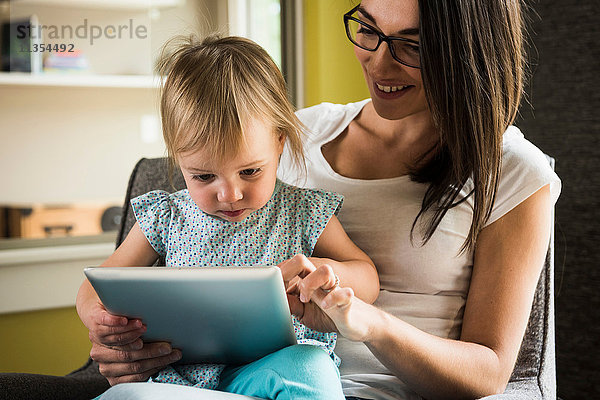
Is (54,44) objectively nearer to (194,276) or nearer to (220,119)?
(220,119)

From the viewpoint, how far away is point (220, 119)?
3.42 ft

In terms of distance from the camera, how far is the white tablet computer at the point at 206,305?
864 mm

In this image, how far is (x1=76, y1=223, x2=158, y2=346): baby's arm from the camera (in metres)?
0.98

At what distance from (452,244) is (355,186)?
0.72 feet

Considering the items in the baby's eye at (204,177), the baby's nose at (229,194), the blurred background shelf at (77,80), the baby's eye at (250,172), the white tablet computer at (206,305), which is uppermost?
the blurred background shelf at (77,80)

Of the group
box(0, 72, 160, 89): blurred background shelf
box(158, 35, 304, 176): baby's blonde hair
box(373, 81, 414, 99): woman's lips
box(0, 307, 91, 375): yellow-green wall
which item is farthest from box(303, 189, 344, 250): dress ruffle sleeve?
box(0, 307, 91, 375): yellow-green wall

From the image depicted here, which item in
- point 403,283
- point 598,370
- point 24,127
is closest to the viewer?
point 403,283

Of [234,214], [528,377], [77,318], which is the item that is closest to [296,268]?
[234,214]

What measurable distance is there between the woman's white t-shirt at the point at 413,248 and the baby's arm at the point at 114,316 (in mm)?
386

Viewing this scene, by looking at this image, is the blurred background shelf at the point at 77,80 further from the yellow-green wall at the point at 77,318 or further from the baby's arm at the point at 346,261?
the baby's arm at the point at 346,261

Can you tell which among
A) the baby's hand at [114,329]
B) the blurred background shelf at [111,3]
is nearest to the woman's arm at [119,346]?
the baby's hand at [114,329]

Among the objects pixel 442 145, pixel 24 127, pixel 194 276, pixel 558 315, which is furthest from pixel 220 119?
pixel 24 127

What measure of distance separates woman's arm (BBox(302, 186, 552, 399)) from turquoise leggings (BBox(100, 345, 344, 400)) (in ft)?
0.26

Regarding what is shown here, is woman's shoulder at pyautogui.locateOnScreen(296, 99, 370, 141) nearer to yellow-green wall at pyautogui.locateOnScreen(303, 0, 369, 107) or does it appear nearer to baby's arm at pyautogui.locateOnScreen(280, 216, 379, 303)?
baby's arm at pyautogui.locateOnScreen(280, 216, 379, 303)
